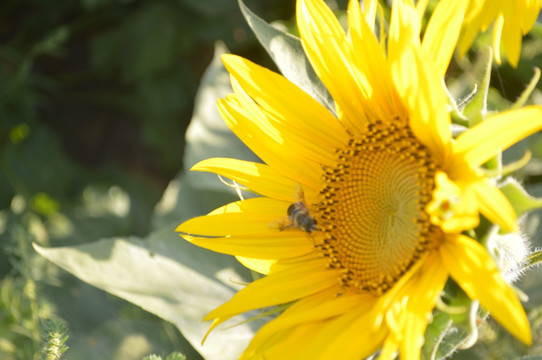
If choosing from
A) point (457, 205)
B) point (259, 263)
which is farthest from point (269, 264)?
point (457, 205)

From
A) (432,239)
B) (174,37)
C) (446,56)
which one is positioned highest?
(174,37)

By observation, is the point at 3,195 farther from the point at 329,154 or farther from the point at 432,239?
the point at 432,239

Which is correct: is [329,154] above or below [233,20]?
below

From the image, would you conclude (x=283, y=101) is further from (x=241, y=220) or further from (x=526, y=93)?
(x=526, y=93)

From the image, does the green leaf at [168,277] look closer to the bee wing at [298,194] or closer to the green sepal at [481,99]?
the bee wing at [298,194]

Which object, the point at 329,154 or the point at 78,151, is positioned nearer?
the point at 329,154

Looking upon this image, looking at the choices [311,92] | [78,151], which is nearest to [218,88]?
[311,92]

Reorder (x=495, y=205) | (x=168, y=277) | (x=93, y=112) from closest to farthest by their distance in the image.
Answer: (x=495, y=205)
(x=168, y=277)
(x=93, y=112)
